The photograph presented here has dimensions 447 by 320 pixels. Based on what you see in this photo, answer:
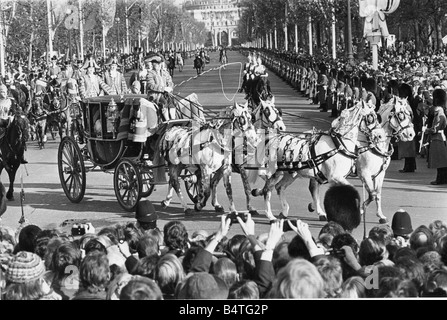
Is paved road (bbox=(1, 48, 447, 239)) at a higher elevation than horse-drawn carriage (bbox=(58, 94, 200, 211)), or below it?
below

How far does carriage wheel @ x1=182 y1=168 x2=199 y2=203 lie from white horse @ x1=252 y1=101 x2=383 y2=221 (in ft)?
4.37

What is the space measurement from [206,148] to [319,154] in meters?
1.65

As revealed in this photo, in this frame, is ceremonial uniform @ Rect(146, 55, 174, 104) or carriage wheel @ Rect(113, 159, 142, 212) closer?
carriage wheel @ Rect(113, 159, 142, 212)

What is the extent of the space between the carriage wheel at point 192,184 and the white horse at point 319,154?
133 centimetres

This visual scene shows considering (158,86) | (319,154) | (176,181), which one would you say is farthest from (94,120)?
(319,154)

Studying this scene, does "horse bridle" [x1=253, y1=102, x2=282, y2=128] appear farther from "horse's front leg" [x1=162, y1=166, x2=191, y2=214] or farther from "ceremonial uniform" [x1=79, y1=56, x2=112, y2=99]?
"ceremonial uniform" [x1=79, y1=56, x2=112, y2=99]

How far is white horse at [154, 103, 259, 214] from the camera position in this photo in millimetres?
13945

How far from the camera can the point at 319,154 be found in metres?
13.6

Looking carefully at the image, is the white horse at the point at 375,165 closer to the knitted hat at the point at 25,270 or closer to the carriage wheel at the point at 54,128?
the knitted hat at the point at 25,270

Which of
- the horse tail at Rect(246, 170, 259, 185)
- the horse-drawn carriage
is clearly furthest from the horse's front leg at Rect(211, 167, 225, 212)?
the horse-drawn carriage

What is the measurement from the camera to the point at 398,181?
700 inches

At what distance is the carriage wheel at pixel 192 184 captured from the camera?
14992 mm

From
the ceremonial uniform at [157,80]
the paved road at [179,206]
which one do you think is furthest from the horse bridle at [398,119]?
the ceremonial uniform at [157,80]
